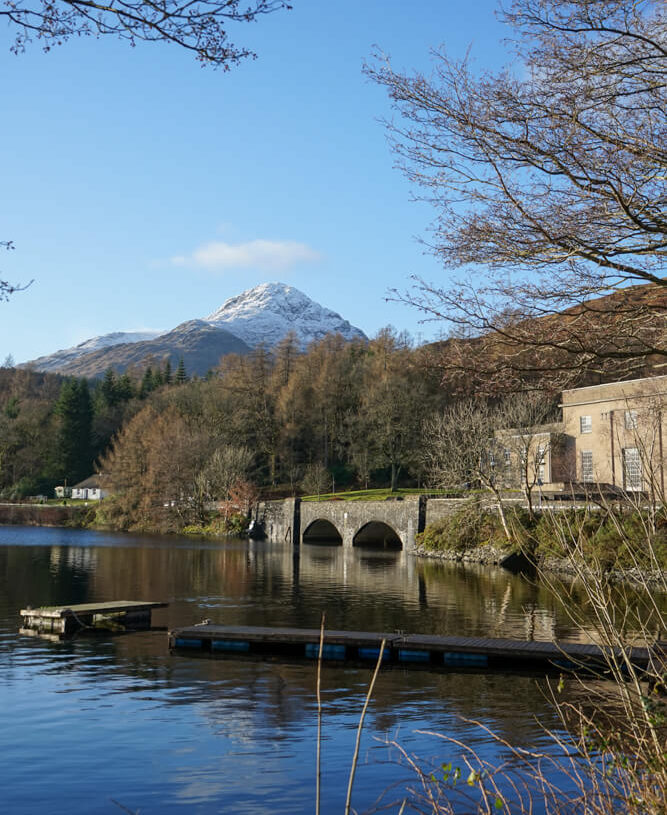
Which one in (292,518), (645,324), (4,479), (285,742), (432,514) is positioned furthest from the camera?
(4,479)

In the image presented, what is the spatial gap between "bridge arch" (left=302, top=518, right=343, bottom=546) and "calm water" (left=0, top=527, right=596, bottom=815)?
30010 millimetres

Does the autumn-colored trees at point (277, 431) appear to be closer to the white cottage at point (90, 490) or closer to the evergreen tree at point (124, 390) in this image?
the white cottage at point (90, 490)

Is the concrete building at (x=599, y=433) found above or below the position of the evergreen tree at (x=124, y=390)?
below

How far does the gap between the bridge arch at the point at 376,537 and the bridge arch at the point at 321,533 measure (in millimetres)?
2263

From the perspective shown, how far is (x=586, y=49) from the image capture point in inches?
259

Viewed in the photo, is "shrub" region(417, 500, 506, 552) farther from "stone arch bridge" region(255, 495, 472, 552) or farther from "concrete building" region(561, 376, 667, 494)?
"concrete building" region(561, 376, 667, 494)

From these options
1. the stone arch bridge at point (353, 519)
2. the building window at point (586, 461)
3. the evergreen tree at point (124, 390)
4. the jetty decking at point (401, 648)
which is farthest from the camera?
the evergreen tree at point (124, 390)

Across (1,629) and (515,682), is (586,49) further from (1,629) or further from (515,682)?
(1,629)

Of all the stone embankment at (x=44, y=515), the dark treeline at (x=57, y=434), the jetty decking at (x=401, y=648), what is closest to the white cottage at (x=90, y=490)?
the dark treeline at (x=57, y=434)

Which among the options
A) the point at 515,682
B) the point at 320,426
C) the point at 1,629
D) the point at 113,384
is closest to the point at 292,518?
the point at 320,426

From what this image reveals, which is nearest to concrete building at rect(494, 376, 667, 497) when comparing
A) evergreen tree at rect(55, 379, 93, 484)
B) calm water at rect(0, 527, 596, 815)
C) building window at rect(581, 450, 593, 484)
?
building window at rect(581, 450, 593, 484)

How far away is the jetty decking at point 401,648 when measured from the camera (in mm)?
13586

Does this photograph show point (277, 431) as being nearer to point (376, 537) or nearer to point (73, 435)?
point (376, 537)

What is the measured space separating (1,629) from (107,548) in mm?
26787
